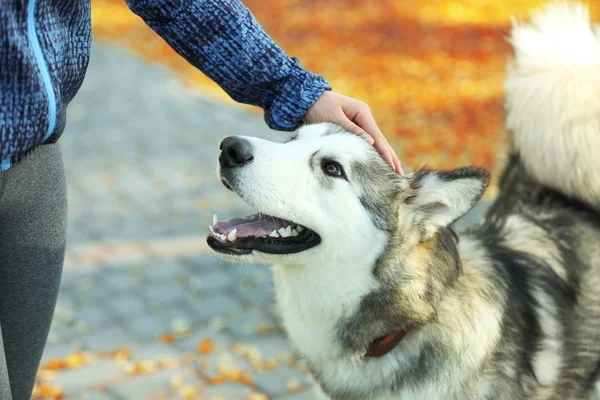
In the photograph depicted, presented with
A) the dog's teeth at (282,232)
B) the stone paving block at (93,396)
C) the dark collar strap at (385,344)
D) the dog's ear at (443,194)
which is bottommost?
the stone paving block at (93,396)

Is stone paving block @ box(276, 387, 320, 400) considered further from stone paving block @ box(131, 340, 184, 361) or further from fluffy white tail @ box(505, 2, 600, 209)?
fluffy white tail @ box(505, 2, 600, 209)

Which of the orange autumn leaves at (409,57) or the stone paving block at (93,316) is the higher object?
the orange autumn leaves at (409,57)

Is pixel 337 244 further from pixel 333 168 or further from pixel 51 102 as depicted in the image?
pixel 51 102

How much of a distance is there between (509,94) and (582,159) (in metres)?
0.49

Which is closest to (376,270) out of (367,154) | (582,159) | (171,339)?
(367,154)

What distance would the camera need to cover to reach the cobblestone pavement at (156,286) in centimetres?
344

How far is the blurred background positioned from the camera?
3.55 metres

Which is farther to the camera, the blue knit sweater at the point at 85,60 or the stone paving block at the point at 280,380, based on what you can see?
the stone paving block at the point at 280,380

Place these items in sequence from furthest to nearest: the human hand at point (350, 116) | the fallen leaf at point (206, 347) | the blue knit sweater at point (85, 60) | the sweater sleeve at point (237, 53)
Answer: the fallen leaf at point (206, 347), the human hand at point (350, 116), the sweater sleeve at point (237, 53), the blue knit sweater at point (85, 60)

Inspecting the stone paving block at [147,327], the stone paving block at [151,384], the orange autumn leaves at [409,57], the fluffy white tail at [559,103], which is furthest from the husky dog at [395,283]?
the orange autumn leaves at [409,57]

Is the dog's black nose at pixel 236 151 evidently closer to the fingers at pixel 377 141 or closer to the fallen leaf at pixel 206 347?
the fingers at pixel 377 141

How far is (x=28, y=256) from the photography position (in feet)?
5.65

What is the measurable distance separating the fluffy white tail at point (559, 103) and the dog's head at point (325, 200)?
823 millimetres

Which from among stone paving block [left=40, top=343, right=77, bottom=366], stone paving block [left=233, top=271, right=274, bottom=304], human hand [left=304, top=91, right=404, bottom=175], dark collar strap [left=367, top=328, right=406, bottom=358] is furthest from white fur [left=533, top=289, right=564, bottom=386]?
stone paving block [left=40, top=343, right=77, bottom=366]
